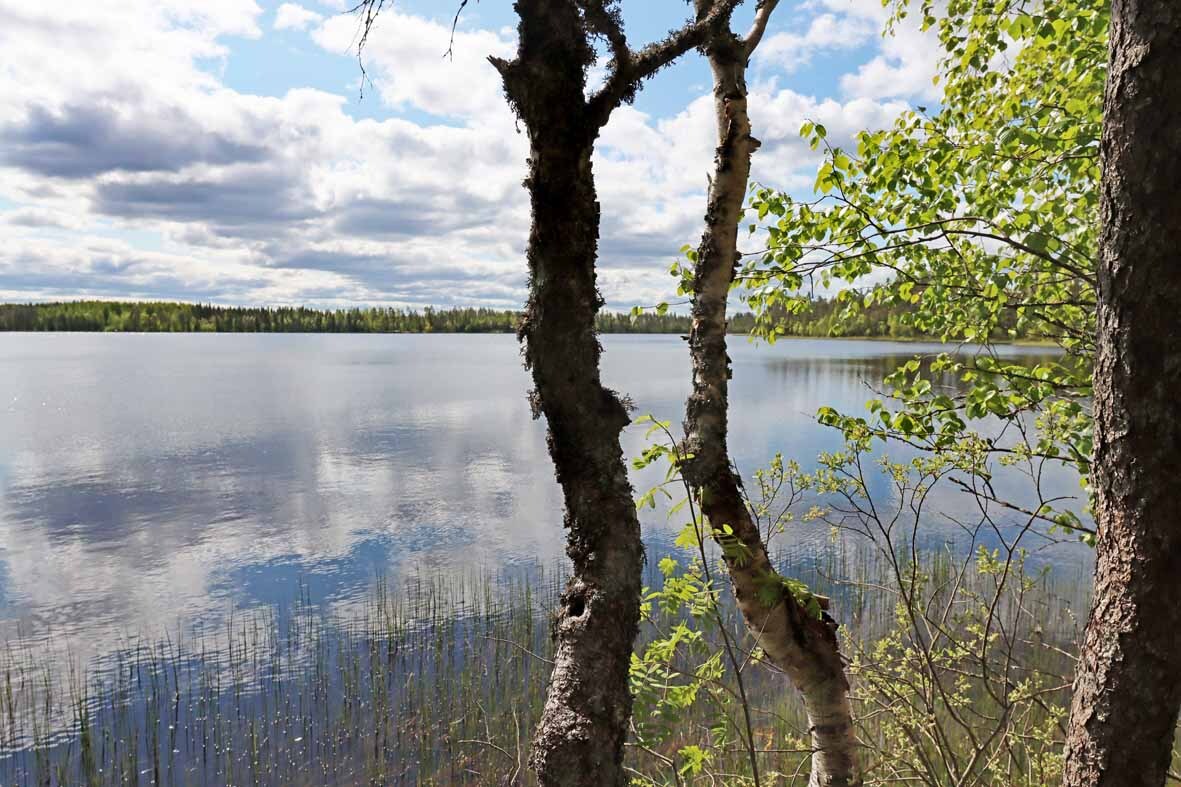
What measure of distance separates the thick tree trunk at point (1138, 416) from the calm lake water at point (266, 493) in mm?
2075

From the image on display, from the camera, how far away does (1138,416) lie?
7.95 ft

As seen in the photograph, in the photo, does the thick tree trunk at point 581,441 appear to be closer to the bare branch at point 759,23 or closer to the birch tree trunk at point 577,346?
the birch tree trunk at point 577,346

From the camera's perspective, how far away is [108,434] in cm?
2680

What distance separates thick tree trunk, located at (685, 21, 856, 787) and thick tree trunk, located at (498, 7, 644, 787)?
3.42 feet

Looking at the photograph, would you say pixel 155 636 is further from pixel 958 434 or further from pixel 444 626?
pixel 958 434

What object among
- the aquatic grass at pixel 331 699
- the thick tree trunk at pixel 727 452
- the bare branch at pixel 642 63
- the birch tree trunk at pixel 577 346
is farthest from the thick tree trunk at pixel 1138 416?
the aquatic grass at pixel 331 699

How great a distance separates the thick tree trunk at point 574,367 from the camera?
2.32 metres

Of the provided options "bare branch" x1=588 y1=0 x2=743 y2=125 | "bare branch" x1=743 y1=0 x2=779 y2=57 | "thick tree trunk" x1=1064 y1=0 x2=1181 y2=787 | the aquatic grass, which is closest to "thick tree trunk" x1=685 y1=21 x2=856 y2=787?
"bare branch" x1=743 y1=0 x2=779 y2=57

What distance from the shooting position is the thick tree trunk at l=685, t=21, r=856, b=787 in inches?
135

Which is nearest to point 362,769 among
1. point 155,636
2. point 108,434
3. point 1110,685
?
point 155,636

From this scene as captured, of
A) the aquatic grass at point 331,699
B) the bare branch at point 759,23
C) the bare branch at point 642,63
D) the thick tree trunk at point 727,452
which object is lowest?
the aquatic grass at point 331,699

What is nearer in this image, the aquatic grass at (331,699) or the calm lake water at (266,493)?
the aquatic grass at (331,699)

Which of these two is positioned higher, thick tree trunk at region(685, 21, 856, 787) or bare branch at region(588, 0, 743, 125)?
bare branch at region(588, 0, 743, 125)

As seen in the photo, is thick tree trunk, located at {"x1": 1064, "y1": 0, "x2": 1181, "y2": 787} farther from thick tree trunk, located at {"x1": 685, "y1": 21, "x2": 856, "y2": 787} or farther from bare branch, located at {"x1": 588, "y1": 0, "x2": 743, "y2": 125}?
bare branch, located at {"x1": 588, "y1": 0, "x2": 743, "y2": 125}
